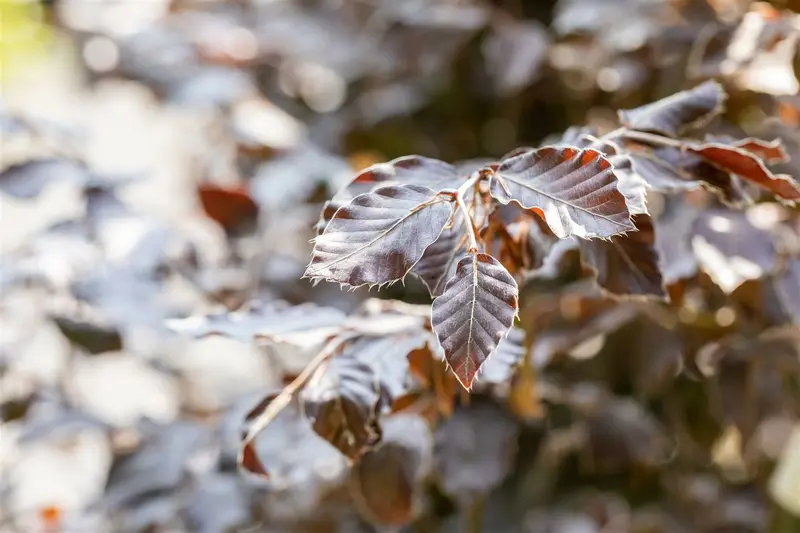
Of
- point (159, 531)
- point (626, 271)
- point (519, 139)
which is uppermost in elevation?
point (626, 271)

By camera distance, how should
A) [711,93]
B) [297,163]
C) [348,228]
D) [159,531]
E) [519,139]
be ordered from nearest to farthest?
[348,228], [711,93], [159,531], [297,163], [519,139]

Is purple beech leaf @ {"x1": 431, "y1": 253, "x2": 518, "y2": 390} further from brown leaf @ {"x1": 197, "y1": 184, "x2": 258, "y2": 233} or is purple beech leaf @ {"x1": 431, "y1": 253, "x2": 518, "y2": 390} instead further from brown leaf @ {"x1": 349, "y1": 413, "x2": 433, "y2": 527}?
brown leaf @ {"x1": 197, "y1": 184, "x2": 258, "y2": 233}

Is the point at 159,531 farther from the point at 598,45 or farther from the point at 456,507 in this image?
the point at 598,45

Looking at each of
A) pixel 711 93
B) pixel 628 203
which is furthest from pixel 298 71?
pixel 628 203

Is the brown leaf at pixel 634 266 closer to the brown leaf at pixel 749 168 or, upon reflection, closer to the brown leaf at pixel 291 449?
the brown leaf at pixel 749 168

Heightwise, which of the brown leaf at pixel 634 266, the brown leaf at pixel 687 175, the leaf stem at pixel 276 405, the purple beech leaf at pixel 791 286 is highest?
the brown leaf at pixel 687 175

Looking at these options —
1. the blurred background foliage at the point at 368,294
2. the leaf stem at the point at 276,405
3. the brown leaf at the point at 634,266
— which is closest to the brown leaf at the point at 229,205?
the blurred background foliage at the point at 368,294

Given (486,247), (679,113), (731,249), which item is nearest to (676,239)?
(731,249)
